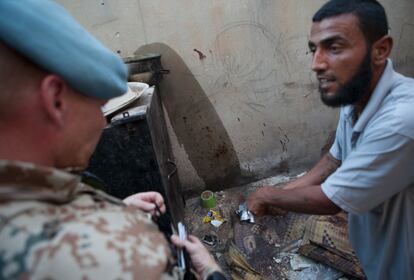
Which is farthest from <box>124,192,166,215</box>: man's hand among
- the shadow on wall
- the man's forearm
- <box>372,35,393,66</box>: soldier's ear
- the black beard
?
the shadow on wall

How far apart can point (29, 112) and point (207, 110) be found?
302 cm

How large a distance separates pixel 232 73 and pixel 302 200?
2.23m

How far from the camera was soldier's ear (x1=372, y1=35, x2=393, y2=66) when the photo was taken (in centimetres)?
147

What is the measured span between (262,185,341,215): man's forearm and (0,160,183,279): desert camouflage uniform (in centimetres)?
100

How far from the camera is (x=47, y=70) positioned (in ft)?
2.11

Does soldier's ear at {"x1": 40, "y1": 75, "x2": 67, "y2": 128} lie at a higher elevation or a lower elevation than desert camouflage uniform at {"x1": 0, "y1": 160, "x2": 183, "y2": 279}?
higher

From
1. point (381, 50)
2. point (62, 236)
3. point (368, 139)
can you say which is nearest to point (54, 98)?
point (62, 236)

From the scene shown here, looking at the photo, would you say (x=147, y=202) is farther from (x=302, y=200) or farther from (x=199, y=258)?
(x=302, y=200)

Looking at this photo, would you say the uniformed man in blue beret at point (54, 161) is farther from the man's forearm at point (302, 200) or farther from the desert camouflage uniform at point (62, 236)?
the man's forearm at point (302, 200)

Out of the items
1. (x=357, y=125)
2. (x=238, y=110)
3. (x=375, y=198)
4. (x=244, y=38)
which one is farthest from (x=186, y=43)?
→ (x=375, y=198)

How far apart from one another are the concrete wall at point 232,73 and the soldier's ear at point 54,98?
107 inches

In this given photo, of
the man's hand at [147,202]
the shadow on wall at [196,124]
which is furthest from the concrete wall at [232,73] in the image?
the man's hand at [147,202]

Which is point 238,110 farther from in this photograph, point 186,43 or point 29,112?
point 29,112

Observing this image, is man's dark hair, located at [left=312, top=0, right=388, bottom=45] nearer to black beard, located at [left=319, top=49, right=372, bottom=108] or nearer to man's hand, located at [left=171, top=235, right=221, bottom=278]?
black beard, located at [left=319, top=49, right=372, bottom=108]
